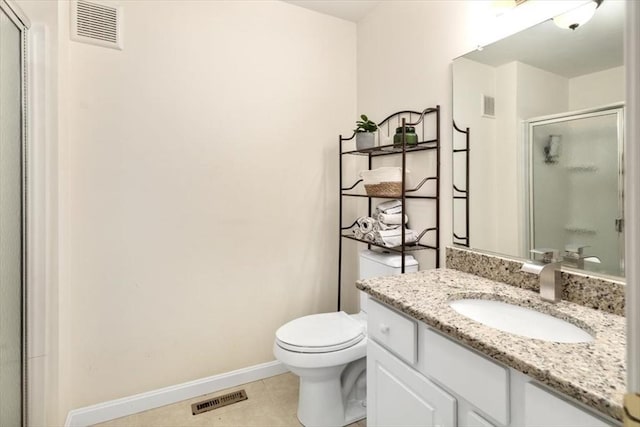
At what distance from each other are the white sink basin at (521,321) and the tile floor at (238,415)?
0.95m

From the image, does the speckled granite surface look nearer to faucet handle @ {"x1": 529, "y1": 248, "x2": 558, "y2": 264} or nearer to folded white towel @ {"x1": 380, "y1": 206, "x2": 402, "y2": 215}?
faucet handle @ {"x1": 529, "y1": 248, "x2": 558, "y2": 264}

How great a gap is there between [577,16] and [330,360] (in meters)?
1.66

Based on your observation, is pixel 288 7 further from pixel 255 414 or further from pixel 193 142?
pixel 255 414

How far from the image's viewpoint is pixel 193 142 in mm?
1822

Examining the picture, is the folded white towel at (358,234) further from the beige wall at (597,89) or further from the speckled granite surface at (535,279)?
the beige wall at (597,89)

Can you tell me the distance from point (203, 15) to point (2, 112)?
3.69 feet

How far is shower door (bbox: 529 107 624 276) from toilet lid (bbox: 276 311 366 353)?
91cm

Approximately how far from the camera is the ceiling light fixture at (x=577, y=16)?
1088mm

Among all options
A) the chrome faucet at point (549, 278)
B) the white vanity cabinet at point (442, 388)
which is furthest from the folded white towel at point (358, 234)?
the chrome faucet at point (549, 278)

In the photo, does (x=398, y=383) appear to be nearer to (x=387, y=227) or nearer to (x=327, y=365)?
(x=327, y=365)

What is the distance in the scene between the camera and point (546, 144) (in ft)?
3.91

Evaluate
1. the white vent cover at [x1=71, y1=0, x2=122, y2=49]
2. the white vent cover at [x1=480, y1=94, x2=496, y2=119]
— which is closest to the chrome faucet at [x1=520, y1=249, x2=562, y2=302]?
the white vent cover at [x1=480, y1=94, x2=496, y2=119]

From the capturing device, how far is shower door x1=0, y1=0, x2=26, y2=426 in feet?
3.76

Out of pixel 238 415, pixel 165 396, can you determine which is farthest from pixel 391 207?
pixel 165 396
